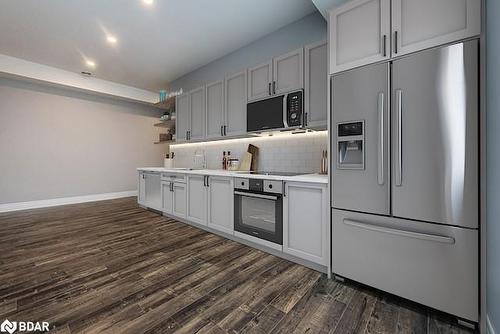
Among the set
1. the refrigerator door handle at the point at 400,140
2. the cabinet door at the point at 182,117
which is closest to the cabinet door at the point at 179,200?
the cabinet door at the point at 182,117

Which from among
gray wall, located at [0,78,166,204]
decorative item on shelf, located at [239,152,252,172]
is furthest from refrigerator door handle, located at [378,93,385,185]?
gray wall, located at [0,78,166,204]

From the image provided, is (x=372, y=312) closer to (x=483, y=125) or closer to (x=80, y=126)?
(x=483, y=125)

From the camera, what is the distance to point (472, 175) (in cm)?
128

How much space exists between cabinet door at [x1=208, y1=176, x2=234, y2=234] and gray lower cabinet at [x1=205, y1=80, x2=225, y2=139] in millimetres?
895

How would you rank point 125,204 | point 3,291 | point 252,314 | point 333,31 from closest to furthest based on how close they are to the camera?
point 252,314 → point 3,291 → point 333,31 → point 125,204

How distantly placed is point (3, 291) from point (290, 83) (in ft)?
10.1

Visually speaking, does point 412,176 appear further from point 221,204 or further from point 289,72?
point 221,204

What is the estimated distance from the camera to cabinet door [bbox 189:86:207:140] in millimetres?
3730

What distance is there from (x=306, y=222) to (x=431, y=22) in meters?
1.67

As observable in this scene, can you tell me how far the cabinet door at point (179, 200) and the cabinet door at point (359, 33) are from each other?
8.51 feet

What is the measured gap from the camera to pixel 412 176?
146 cm

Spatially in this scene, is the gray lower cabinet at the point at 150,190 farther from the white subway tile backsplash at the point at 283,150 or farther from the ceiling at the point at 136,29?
the ceiling at the point at 136,29

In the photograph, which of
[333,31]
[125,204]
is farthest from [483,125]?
[125,204]

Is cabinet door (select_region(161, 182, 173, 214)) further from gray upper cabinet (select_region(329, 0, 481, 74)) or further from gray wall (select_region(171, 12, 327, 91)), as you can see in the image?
gray upper cabinet (select_region(329, 0, 481, 74))
